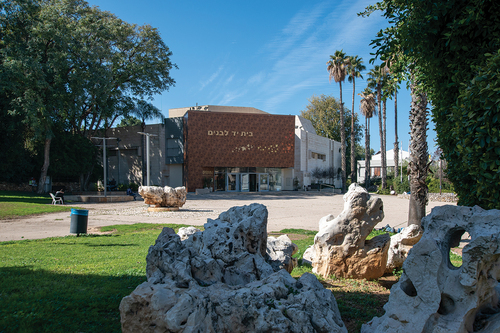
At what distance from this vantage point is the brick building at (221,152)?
44.9m

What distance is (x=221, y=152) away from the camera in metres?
45.4

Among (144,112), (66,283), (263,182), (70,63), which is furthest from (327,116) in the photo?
(66,283)

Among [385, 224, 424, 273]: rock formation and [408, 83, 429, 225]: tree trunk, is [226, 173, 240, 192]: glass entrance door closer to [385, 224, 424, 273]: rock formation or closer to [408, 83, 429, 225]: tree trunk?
[408, 83, 429, 225]: tree trunk

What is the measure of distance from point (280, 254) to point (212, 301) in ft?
8.43

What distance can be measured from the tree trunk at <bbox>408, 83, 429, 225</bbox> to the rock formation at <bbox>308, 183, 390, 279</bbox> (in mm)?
4604

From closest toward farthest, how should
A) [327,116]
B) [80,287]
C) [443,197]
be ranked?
[80,287], [443,197], [327,116]

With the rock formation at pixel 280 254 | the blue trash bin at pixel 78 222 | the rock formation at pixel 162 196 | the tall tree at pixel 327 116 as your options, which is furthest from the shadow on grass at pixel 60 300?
the tall tree at pixel 327 116

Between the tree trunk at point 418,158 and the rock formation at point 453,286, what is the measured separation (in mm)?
7472

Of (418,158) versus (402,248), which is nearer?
(402,248)

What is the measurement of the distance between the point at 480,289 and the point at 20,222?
17449mm

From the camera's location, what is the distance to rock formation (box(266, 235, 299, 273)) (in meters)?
4.78

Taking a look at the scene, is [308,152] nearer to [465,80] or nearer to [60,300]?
[465,80]

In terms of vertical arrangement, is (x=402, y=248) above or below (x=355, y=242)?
below

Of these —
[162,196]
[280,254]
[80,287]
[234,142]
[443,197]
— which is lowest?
[443,197]
